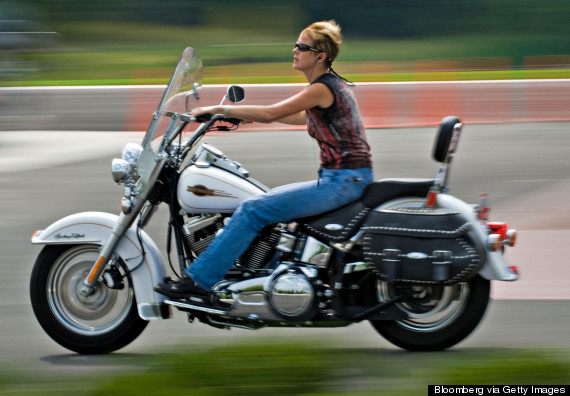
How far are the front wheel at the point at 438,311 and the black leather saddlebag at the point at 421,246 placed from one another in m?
0.16

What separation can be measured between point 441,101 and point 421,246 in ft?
36.3

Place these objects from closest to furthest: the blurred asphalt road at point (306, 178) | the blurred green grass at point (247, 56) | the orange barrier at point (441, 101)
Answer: the blurred asphalt road at point (306, 178)
the orange barrier at point (441, 101)
the blurred green grass at point (247, 56)

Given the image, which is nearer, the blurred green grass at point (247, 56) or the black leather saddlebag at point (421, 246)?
the black leather saddlebag at point (421, 246)

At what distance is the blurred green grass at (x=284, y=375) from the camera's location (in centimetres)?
385

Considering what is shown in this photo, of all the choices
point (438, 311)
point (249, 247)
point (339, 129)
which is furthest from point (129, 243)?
point (438, 311)

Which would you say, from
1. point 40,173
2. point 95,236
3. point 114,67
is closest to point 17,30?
point 114,67

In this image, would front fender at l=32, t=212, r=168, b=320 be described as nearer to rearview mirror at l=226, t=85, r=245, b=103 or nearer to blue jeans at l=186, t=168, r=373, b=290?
blue jeans at l=186, t=168, r=373, b=290

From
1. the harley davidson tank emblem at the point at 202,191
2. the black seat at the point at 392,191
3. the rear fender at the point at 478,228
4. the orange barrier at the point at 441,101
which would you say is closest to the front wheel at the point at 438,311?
the rear fender at the point at 478,228

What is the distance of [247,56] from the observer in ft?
76.3

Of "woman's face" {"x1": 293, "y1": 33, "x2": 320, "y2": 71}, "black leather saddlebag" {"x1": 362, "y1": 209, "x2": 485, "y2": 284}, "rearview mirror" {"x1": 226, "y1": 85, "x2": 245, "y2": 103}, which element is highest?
"woman's face" {"x1": 293, "y1": 33, "x2": 320, "y2": 71}

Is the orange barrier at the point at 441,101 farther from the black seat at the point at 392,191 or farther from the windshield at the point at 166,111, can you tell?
the black seat at the point at 392,191

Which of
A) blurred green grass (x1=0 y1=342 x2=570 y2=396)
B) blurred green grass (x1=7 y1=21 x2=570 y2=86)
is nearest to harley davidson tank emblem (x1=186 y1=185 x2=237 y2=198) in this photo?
blurred green grass (x1=0 y1=342 x2=570 y2=396)

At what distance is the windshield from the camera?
17.2 ft

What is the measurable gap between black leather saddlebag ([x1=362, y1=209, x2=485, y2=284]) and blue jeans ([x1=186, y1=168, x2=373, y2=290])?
8.4 inches
